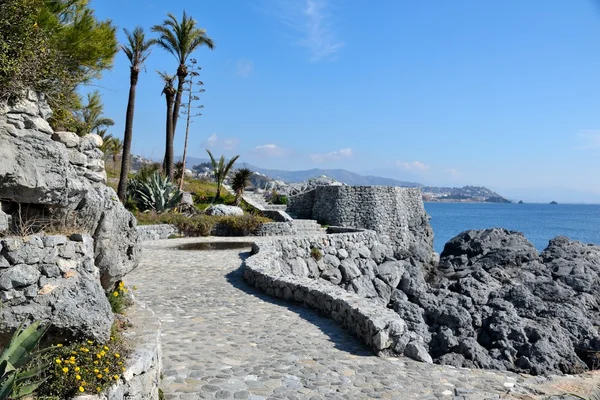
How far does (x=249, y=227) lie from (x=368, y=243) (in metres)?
5.70

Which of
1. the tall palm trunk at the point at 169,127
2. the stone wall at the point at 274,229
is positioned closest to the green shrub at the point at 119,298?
the stone wall at the point at 274,229

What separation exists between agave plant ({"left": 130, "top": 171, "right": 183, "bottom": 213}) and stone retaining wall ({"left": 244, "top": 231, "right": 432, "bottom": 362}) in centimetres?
1035

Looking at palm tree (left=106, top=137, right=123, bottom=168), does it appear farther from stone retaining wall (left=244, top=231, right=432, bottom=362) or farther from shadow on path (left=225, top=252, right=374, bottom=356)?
shadow on path (left=225, top=252, right=374, bottom=356)

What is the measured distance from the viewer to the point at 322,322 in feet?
32.2

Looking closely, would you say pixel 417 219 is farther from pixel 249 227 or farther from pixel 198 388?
pixel 198 388

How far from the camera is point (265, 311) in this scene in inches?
413

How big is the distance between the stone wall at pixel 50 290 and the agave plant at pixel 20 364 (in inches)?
15.1

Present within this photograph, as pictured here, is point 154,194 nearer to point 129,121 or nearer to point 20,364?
point 129,121

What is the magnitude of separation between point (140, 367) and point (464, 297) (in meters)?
14.8

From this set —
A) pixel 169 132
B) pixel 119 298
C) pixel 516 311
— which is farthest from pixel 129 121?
pixel 119 298

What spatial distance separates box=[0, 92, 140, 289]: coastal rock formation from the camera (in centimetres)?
535

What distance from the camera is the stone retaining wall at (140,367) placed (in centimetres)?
490

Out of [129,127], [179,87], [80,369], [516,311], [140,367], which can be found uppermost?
[179,87]

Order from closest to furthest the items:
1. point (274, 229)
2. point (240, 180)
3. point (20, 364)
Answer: point (20, 364) < point (274, 229) < point (240, 180)
